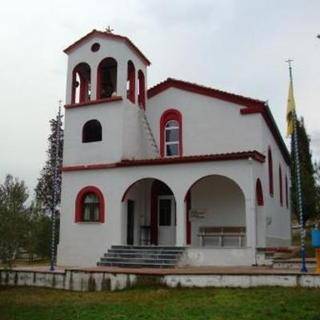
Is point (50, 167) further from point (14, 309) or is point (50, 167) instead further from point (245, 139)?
point (14, 309)

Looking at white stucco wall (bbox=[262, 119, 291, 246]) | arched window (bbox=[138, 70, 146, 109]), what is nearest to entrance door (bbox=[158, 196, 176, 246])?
white stucco wall (bbox=[262, 119, 291, 246])

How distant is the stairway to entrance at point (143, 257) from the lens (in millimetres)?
18953

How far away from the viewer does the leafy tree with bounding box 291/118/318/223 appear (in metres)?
34.0

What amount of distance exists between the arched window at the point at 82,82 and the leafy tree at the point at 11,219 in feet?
26.0

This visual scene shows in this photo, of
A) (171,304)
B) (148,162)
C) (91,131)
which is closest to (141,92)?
(91,131)

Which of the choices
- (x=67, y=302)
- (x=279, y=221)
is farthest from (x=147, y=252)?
(x=279, y=221)

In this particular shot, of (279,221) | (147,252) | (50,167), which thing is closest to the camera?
(147,252)

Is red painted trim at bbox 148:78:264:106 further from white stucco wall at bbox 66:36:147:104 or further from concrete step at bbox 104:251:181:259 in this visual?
concrete step at bbox 104:251:181:259

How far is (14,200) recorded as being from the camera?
17219mm

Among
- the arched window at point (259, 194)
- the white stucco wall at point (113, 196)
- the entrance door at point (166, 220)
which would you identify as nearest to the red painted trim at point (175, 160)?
the white stucco wall at point (113, 196)

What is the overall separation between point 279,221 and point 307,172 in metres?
11.4

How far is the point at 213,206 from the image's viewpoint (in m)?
22.5

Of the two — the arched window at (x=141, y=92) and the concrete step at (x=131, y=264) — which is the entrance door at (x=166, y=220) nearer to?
the concrete step at (x=131, y=264)

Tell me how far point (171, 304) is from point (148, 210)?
11.3 m
